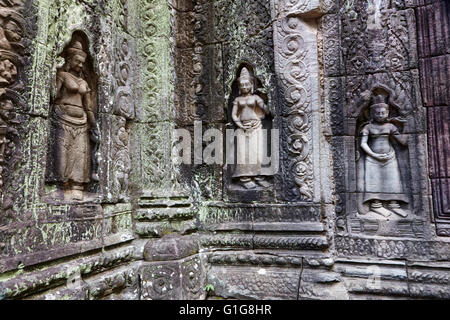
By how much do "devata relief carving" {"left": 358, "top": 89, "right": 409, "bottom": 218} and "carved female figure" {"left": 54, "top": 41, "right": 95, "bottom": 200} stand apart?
3.06m

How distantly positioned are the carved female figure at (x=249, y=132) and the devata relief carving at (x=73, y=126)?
5.60 ft

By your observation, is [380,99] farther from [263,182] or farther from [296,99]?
[263,182]

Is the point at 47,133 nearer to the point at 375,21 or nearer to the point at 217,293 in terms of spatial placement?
the point at 217,293

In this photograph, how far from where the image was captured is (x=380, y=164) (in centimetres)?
385

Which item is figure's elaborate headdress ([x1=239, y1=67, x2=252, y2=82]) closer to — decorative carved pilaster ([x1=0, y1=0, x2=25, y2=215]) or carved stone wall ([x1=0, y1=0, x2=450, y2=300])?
carved stone wall ([x1=0, y1=0, x2=450, y2=300])

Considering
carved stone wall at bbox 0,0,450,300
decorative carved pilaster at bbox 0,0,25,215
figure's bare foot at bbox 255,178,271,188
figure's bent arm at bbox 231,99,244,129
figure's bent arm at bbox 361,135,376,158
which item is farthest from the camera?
figure's bent arm at bbox 231,99,244,129

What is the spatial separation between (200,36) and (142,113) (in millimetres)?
1344

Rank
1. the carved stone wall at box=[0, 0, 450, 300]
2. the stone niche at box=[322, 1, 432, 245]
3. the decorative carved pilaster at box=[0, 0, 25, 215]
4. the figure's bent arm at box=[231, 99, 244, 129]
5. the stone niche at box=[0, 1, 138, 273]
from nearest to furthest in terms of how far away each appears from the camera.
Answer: the decorative carved pilaster at box=[0, 0, 25, 215]
the stone niche at box=[0, 1, 138, 273]
the carved stone wall at box=[0, 0, 450, 300]
the stone niche at box=[322, 1, 432, 245]
the figure's bent arm at box=[231, 99, 244, 129]

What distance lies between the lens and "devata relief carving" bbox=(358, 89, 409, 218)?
3.77 metres

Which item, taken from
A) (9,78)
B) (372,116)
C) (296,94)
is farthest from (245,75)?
(9,78)

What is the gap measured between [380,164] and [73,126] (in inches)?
131

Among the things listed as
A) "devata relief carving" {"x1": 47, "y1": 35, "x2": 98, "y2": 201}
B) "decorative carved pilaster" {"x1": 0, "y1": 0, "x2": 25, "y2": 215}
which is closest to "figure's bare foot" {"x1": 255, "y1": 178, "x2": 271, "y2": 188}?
"devata relief carving" {"x1": 47, "y1": 35, "x2": 98, "y2": 201}

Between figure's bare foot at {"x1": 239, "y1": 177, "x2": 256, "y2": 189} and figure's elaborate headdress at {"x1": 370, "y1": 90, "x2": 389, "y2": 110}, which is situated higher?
figure's elaborate headdress at {"x1": 370, "y1": 90, "x2": 389, "y2": 110}
